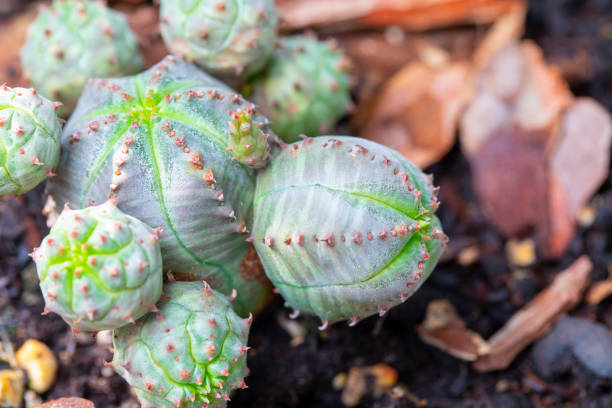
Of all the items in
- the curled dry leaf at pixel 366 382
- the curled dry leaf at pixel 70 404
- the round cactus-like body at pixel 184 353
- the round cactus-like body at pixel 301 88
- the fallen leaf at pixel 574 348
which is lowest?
the curled dry leaf at pixel 366 382

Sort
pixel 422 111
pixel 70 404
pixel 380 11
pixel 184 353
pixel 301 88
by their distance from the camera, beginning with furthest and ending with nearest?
pixel 380 11 < pixel 422 111 < pixel 301 88 < pixel 70 404 < pixel 184 353

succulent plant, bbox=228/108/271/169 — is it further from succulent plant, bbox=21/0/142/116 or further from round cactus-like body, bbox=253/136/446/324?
succulent plant, bbox=21/0/142/116

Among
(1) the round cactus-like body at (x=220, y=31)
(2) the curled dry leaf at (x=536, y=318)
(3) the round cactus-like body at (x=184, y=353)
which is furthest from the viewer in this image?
(2) the curled dry leaf at (x=536, y=318)

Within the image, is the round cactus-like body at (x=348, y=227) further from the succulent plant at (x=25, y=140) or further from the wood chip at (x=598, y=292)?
the wood chip at (x=598, y=292)

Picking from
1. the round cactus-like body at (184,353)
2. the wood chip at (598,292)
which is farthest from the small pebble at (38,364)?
the wood chip at (598,292)

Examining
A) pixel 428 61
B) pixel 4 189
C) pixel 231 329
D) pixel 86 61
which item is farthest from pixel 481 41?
pixel 4 189

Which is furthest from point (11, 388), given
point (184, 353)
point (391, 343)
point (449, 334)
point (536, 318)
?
point (536, 318)

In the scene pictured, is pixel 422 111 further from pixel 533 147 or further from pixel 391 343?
pixel 391 343
